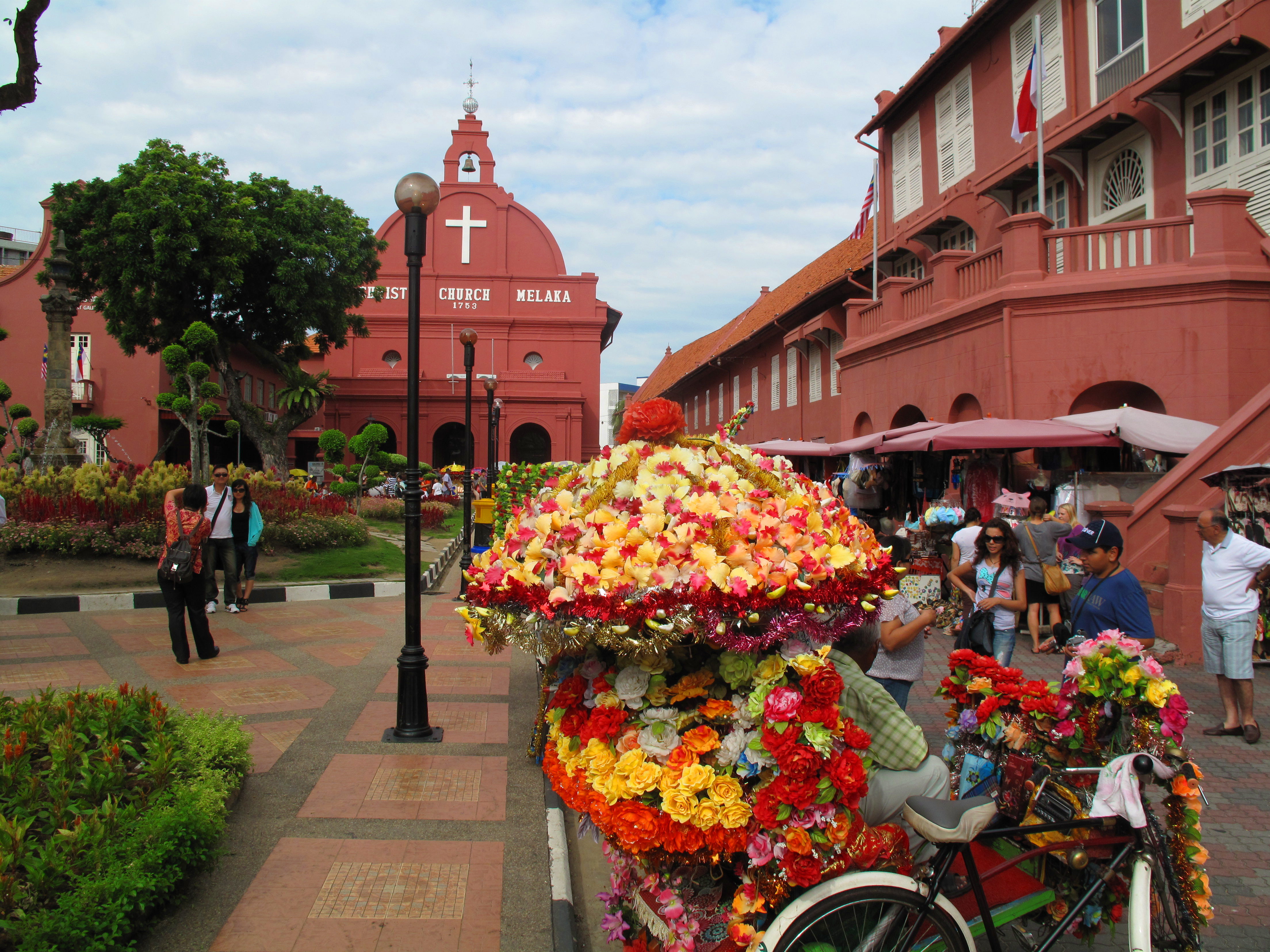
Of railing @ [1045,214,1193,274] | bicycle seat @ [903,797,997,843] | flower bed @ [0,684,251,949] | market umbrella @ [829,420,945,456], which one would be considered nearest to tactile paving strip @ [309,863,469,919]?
flower bed @ [0,684,251,949]

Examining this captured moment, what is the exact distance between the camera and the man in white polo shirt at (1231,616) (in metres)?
5.80

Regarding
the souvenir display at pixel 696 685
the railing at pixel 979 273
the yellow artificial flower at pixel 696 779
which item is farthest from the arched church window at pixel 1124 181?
the yellow artificial flower at pixel 696 779

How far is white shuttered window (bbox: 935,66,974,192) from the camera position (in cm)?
1684

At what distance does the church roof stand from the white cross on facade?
1166 cm

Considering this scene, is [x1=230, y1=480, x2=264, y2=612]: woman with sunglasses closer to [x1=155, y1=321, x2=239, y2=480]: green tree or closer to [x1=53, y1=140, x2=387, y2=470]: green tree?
[x1=155, y1=321, x2=239, y2=480]: green tree

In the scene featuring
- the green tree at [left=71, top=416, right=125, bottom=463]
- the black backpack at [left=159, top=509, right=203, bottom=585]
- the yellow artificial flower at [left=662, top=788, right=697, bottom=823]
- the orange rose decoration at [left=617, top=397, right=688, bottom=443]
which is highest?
the green tree at [left=71, top=416, right=125, bottom=463]

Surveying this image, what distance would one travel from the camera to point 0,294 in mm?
28812

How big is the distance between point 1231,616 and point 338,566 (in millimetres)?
11311

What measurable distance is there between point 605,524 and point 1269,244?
12.4m

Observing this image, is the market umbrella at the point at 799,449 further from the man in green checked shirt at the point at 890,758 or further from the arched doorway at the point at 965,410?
the man in green checked shirt at the point at 890,758

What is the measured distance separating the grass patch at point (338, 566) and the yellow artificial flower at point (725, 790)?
10342 mm

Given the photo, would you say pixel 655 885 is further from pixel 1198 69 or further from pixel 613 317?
pixel 613 317

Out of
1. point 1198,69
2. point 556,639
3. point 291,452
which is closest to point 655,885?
point 556,639

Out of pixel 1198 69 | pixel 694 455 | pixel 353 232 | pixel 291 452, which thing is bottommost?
pixel 694 455
